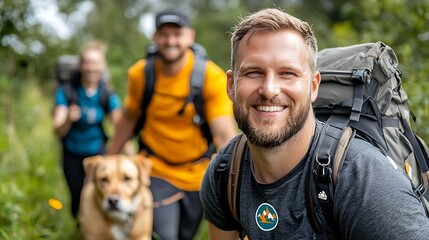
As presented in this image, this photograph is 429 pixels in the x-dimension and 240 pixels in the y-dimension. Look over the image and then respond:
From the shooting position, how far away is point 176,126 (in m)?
5.02

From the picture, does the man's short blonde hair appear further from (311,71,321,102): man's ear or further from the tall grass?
the tall grass

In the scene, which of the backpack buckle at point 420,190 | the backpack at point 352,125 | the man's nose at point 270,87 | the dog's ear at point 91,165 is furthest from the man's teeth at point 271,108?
the dog's ear at point 91,165

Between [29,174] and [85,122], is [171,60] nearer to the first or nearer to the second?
[85,122]

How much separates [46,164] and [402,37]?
533cm

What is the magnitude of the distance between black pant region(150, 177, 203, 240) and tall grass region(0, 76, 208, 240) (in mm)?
1085

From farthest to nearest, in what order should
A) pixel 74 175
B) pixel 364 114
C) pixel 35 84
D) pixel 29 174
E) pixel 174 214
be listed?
pixel 35 84 < pixel 29 174 < pixel 74 175 < pixel 174 214 < pixel 364 114

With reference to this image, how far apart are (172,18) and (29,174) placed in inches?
157

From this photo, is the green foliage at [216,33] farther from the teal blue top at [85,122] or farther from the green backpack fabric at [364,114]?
the green backpack fabric at [364,114]

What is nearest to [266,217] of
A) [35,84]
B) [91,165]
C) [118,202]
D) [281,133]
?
[281,133]

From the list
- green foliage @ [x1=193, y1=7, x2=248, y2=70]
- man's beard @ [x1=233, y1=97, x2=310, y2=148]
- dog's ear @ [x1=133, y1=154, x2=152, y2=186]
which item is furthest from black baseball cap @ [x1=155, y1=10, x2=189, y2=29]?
green foliage @ [x1=193, y1=7, x2=248, y2=70]

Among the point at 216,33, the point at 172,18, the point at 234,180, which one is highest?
the point at 216,33

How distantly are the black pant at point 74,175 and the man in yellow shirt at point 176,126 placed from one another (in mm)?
2149

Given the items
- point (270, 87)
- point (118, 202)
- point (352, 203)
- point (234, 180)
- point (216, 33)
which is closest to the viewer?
point (352, 203)

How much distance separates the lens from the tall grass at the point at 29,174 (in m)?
5.21
